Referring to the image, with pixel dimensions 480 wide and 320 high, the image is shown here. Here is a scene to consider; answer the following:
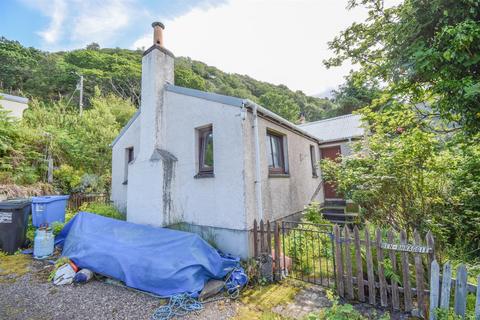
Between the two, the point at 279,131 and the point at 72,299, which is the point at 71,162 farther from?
the point at 279,131

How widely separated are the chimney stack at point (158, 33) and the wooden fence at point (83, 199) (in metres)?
7.58

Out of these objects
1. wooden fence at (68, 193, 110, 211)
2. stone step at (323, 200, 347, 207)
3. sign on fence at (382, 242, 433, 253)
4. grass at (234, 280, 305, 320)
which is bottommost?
grass at (234, 280, 305, 320)

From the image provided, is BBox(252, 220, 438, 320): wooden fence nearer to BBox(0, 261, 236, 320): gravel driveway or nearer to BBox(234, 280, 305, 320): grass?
BBox(234, 280, 305, 320): grass

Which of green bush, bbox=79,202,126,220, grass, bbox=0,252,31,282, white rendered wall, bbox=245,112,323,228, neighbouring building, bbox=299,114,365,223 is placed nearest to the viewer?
grass, bbox=0,252,31,282

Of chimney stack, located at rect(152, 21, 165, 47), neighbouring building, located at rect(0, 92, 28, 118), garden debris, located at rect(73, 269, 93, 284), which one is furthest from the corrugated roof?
neighbouring building, located at rect(0, 92, 28, 118)

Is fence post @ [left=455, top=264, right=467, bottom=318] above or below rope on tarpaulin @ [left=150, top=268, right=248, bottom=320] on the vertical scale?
above

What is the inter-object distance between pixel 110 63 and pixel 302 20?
1220 inches

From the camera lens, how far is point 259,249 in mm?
4938

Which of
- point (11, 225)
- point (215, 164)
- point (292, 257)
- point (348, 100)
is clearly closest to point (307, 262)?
point (292, 257)

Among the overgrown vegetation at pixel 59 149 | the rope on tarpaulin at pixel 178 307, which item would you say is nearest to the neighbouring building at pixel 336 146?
the rope on tarpaulin at pixel 178 307

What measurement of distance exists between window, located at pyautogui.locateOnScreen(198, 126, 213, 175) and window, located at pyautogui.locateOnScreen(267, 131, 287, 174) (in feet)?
6.00

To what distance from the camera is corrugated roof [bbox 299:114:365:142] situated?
1208cm

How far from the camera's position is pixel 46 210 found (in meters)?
6.69

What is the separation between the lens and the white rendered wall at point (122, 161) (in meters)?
8.65
